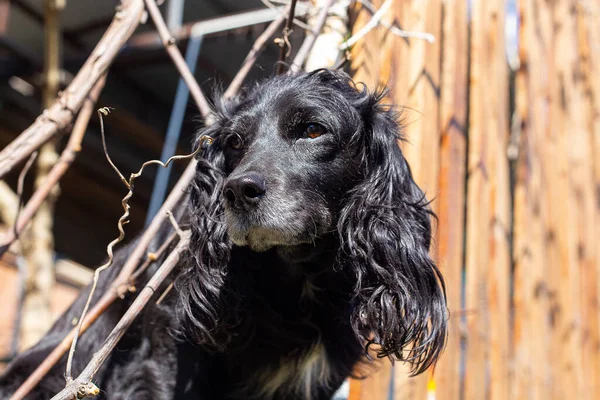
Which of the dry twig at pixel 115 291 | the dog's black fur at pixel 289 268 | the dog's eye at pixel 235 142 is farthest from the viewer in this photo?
the dog's eye at pixel 235 142

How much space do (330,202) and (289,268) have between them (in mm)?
324

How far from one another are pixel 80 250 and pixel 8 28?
2891 mm

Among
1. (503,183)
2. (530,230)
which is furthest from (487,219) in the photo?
(530,230)

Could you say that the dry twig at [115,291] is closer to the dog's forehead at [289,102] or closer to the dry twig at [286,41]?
the dry twig at [286,41]

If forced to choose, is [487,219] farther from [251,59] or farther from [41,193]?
[41,193]

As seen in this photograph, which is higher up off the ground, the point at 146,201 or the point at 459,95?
the point at 146,201

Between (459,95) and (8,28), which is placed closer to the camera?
(459,95)

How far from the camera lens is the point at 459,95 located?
135 inches

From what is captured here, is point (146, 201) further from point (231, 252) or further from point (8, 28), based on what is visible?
point (231, 252)

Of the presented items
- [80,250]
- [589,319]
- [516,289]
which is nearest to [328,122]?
[516,289]

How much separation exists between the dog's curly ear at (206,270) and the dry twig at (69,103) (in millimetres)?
468

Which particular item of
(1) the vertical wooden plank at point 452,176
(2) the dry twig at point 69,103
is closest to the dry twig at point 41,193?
(2) the dry twig at point 69,103

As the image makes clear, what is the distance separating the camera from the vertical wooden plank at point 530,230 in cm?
379

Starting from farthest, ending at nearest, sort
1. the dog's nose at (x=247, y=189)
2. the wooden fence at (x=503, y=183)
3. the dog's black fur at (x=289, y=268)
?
the wooden fence at (x=503, y=183) → the dog's black fur at (x=289, y=268) → the dog's nose at (x=247, y=189)
